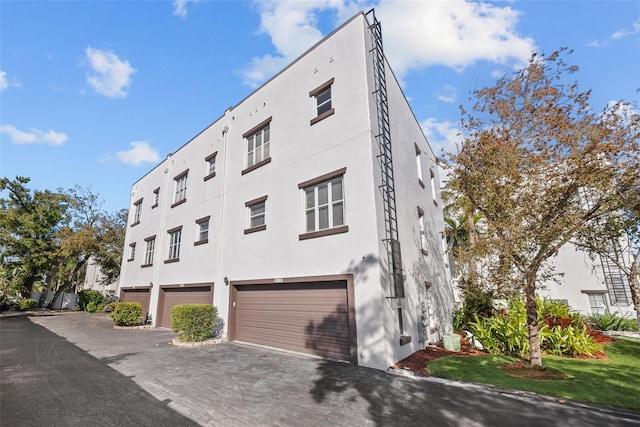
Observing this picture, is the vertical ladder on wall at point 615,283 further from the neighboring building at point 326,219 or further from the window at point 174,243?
the window at point 174,243

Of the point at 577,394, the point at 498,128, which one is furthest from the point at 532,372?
the point at 498,128

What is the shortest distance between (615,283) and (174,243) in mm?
26044

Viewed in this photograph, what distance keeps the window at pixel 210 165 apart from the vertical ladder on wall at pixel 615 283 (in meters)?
22.4

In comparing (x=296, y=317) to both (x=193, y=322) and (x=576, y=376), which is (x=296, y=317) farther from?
(x=576, y=376)

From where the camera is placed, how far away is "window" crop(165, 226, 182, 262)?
17.9 m

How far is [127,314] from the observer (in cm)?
1739

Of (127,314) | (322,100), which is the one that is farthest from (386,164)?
(127,314)

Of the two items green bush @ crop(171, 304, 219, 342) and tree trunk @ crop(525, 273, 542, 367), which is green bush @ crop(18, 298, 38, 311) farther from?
tree trunk @ crop(525, 273, 542, 367)

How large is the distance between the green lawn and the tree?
104cm

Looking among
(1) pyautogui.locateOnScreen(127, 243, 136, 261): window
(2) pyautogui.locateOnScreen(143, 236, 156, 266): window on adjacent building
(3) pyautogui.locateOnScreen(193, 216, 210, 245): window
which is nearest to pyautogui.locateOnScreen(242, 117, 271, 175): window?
(3) pyautogui.locateOnScreen(193, 216, 210, 245): window

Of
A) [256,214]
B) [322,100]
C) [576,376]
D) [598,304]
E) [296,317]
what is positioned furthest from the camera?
[598,304]

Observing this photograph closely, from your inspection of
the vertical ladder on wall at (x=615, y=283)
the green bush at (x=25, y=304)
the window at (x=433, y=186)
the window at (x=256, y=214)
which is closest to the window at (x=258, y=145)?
the window at (x=256, y=214)

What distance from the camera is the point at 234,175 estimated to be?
1443 cm

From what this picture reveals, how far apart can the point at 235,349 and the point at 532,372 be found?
29.5 ft
